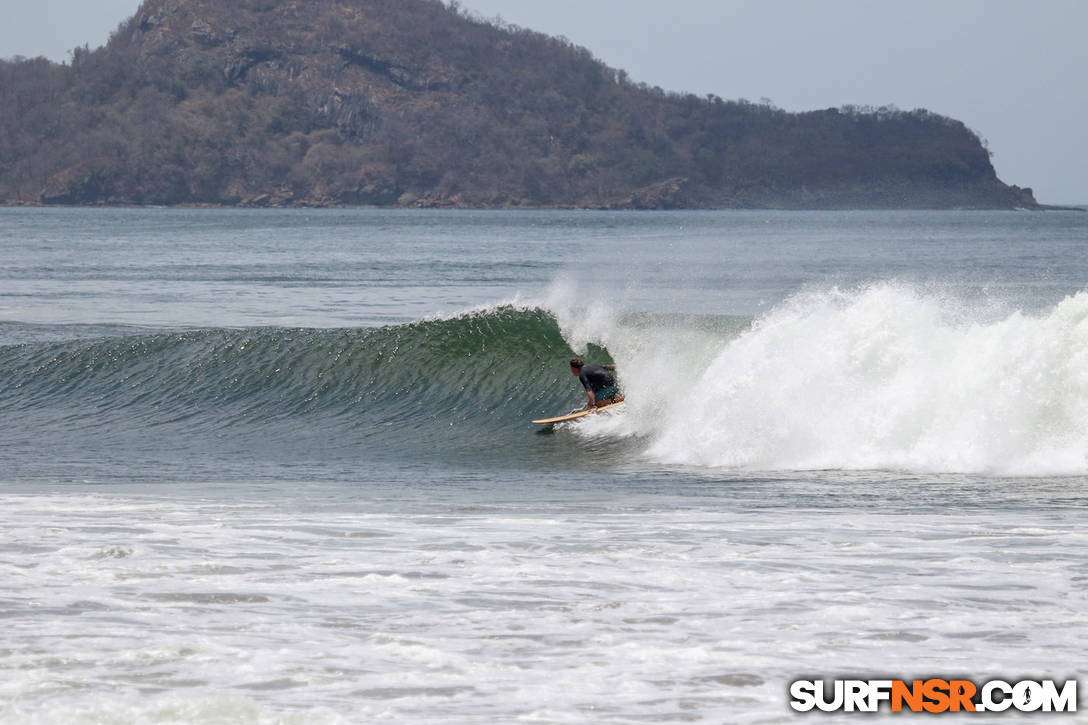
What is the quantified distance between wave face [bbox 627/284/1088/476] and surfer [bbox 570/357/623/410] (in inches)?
Answer: 38.4

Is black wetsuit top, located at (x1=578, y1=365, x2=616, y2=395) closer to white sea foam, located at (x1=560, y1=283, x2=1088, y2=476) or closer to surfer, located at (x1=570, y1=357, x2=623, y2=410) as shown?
surfer, located at (x1=570, y1=357, x2=623, y2=410)

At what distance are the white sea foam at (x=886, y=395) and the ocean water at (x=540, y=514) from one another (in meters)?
0.04

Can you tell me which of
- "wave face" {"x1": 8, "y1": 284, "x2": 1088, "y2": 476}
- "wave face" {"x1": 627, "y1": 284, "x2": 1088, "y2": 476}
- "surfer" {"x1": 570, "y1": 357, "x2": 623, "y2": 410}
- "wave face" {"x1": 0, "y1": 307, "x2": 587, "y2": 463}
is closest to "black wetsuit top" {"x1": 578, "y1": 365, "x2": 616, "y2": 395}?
"surfer" {"x1": 570, "y1": 357, "x2": 623, "y2": 410}

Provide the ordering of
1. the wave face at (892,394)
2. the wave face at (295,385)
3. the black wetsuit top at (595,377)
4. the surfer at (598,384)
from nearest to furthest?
the wave face at (892,394) → the surfer at (598,384) → the black wetsuit top at (595,377) → the wave face at (295,385)

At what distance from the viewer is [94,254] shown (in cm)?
7662

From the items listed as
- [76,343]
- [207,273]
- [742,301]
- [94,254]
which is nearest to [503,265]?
[207,273]

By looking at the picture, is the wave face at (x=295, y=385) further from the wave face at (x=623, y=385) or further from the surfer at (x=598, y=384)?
the surfer at (x=598, y=384)

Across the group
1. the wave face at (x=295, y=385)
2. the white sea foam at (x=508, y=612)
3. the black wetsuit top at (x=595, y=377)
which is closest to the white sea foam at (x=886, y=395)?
the black wetsuit top at (x=595, y=377)

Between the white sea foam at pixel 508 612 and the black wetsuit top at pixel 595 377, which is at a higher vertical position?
the black wetsuit top at pixel 595 377

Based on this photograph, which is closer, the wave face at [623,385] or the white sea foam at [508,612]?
the white sea foam at [508,612]

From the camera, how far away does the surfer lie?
1839 centimetres

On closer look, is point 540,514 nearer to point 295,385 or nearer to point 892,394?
point 892,394

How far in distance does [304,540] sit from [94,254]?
233 feet

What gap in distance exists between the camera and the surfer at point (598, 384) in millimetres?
18391
